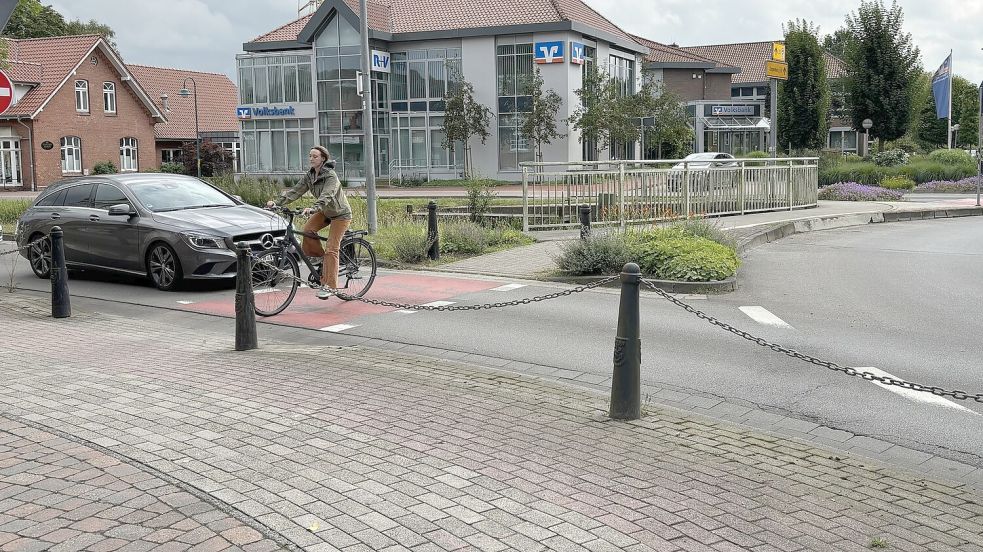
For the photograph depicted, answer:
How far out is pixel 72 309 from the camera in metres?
11.4

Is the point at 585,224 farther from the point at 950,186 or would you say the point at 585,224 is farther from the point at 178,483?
the point at 950,186

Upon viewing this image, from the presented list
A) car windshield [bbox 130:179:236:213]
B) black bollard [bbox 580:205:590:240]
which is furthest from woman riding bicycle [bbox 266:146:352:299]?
black bollard [bbox 580:205:590:240]

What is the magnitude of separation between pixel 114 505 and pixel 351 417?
1780mm

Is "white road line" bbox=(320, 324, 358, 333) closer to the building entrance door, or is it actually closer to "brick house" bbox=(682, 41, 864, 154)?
the building entrance door

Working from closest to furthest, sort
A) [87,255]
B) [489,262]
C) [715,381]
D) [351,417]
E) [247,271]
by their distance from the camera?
[351,417], [715,381], [247,271], [87,255], [489,262]

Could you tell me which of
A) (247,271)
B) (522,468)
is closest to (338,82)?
(247,271)

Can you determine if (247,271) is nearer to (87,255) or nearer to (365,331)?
(365,331)

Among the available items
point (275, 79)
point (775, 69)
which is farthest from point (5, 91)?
point (275, 79)

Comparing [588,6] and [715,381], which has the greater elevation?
[588,6]

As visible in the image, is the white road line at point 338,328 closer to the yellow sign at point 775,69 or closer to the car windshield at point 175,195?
the car windshield at point 175,195

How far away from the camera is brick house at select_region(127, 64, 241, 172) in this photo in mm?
65812

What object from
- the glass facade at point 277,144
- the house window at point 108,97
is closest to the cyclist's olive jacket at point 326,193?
the glass facade at point 277,144

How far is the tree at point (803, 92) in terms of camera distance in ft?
144

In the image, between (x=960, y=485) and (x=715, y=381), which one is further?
(x=715, y=381)
